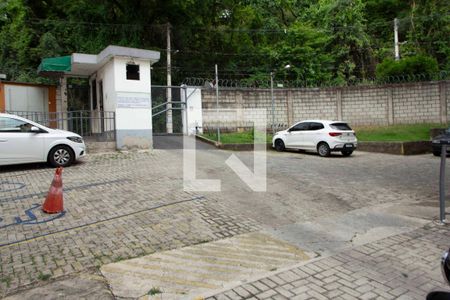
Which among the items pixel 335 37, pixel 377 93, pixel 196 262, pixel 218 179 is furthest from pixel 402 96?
pixel 196 262

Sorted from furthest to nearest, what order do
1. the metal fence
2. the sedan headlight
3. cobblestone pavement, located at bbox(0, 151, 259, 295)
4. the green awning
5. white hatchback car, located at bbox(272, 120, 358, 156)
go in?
the green awning, white hatchback car, located at bbox(272, 120, 358, 156), the metal fence, the sedan headlight, cobblestone pavement, located at bbox(0, 151, 259, 295)

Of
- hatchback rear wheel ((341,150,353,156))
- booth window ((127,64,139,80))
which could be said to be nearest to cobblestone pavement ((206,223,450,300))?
hatchback rear wheel ((341,150,353,156))

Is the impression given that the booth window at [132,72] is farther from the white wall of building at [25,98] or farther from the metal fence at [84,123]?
the white wall of building at [25,98]

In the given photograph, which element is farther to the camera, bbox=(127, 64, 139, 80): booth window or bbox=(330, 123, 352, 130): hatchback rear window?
bbox=(330, 123, 352, 130): hatchback rear window

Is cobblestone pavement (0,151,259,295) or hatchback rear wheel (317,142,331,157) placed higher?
hatchback rear wheel (317,142,331,157)

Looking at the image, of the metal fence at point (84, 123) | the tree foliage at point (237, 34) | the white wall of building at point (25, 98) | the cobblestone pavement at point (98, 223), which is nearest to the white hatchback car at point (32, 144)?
the cobblestone pavement at point (98, 223)

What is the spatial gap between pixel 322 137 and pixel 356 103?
25.4 feet

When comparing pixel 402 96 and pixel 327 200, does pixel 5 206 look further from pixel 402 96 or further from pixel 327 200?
pixel 402 96

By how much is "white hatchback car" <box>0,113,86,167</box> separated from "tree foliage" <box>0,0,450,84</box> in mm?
12903

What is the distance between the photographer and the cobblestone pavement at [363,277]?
395 centimetres

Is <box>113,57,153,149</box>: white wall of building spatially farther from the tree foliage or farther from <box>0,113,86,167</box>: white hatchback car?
the tree foliage

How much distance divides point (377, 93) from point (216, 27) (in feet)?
39.7

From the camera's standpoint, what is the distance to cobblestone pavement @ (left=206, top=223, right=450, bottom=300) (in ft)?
12.9

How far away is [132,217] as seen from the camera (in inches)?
260
